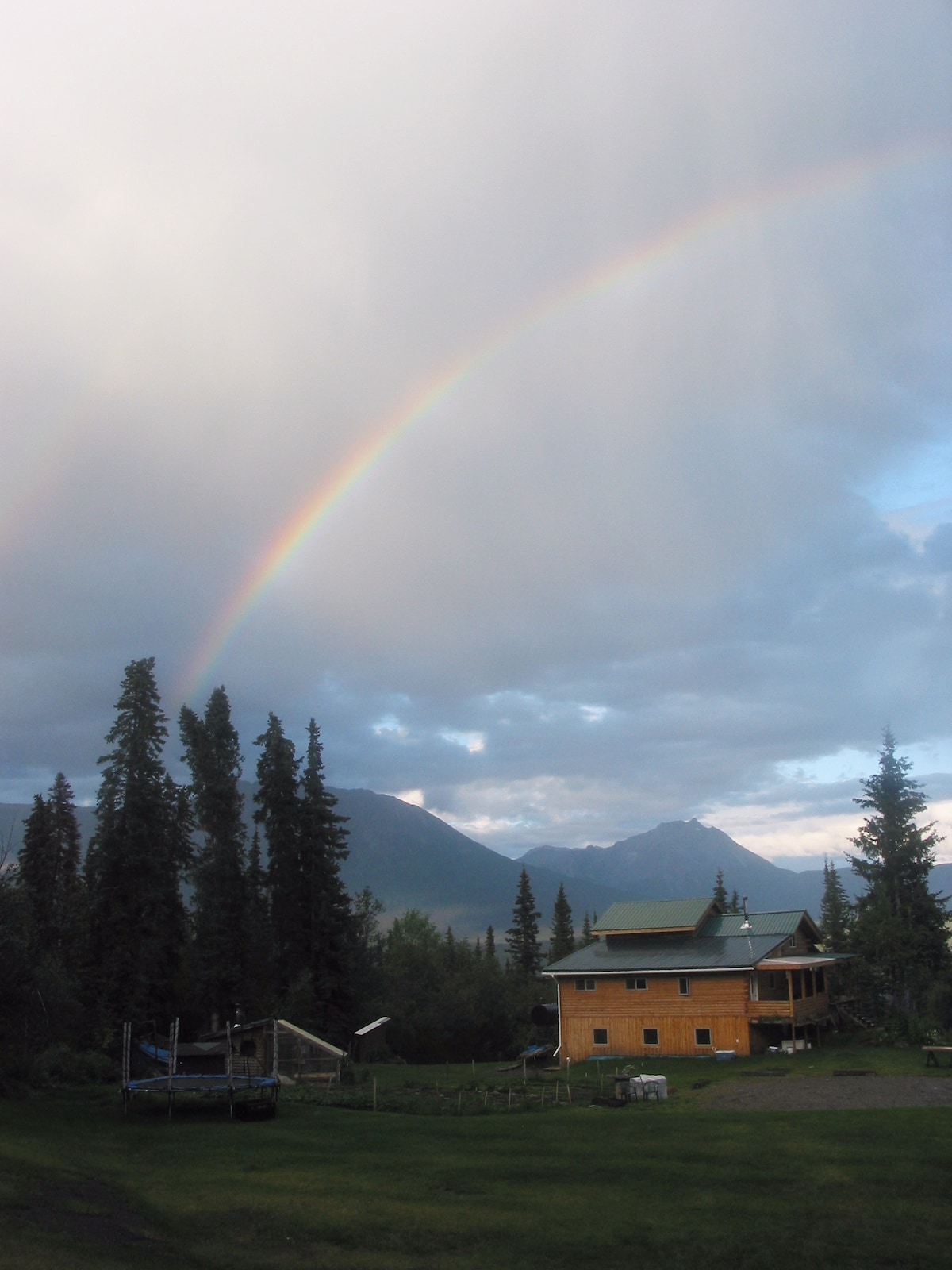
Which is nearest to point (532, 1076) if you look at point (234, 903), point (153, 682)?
point (234, 903)

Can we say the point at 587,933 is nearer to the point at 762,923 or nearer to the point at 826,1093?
the point at 762,923

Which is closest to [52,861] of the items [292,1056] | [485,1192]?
[292,1056]

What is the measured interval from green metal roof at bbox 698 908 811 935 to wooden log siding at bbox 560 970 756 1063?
533 cm

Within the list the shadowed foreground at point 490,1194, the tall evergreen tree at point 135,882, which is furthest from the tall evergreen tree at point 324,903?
the shadowed foreground at point 490,1194

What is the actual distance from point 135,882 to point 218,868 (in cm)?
645

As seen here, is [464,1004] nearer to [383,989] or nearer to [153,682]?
[383,989]

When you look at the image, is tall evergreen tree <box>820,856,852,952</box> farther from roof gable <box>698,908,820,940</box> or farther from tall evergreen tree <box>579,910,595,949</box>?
tall evergreen tree <box>579,910,595,949</box>

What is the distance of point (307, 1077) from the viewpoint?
42281mm

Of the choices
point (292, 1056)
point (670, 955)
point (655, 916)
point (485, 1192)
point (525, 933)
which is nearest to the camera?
point (485, 1192)

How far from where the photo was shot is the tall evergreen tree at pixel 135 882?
163ft

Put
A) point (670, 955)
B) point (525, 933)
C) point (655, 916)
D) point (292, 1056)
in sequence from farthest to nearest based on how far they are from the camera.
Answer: point (525, 933), point (655, 916), point (670, 955), point (292, 1056)

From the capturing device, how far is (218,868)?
56.9m

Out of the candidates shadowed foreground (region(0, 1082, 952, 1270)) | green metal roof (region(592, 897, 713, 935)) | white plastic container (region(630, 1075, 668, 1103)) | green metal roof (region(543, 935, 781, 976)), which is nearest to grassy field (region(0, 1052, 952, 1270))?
shadowed foreground (region(0, 1082, 952, 1270))

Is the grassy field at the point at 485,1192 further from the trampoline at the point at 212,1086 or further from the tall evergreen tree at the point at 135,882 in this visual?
the tall evergreen tree at the point at 135,882
